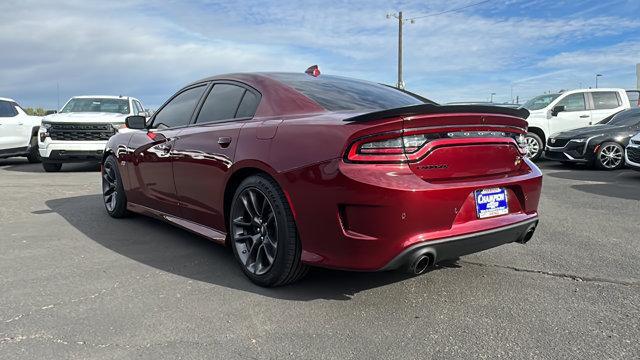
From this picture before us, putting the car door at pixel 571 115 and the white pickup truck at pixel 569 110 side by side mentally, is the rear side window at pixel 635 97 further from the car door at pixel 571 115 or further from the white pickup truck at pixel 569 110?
the car door at pixel 571 115

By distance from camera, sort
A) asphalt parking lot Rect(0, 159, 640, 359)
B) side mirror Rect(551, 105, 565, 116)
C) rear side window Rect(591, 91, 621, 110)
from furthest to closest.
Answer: rear side window Rect(591, 91, 621, 110) → side mirror Rect(551, 105, 565, 116) → asphalt parking lot Rect(0, 159, 640, 359)

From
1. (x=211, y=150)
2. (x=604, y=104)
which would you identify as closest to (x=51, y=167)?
(x=211, y=150)

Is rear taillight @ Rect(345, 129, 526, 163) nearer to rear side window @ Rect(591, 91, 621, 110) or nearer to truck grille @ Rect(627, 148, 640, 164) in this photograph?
truck grille @ Rect(627, 148, 640, 164)

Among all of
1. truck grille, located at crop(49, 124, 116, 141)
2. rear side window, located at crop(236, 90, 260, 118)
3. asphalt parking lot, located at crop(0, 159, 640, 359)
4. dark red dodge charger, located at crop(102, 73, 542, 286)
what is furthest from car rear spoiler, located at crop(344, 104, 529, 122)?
truck grille, located at crop(49, 124, 116, 141)

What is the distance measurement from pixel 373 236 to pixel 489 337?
2.56ft

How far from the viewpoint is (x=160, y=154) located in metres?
4.53

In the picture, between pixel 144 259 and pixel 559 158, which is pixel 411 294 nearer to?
pixel 144 259

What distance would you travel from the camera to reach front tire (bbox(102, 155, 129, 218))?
Result: 5.51 m

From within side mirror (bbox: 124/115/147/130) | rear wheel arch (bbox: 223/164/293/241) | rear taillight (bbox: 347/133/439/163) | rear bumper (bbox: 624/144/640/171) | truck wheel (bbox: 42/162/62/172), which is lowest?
rear bumper (bbox: 624/144/640/171)

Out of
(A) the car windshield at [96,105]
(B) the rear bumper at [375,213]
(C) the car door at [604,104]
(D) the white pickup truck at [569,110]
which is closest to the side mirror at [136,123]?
(B) the rear bumper at [375,213]

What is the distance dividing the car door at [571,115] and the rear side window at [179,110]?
33.8 feet

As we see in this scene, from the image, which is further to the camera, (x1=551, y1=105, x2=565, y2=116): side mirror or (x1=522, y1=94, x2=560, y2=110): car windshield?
(x1=522, y1=94, x2=560, y2=110): car windshield

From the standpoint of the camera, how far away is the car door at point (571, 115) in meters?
12.5

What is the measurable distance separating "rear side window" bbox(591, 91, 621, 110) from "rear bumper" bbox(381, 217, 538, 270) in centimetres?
1146
